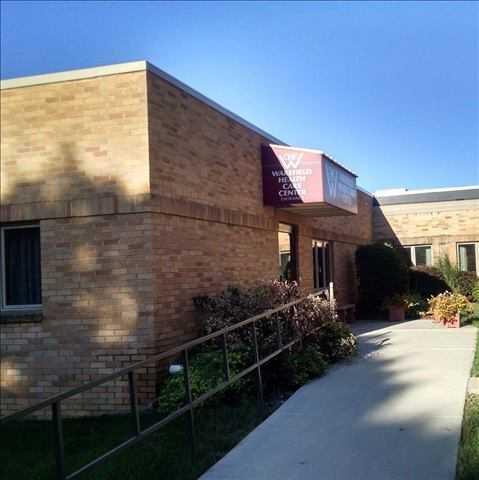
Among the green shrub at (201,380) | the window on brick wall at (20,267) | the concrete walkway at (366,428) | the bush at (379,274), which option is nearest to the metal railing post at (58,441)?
the concrete walkway at (366,428)

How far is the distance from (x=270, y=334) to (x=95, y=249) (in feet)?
8.59

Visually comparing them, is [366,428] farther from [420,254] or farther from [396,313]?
[420,254]

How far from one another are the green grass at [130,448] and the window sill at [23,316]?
4.48 feet

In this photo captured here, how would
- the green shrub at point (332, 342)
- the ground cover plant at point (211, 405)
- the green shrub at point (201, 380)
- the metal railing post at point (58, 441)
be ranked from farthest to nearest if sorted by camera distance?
1. the green shrub at point (332, 342)
2. the green shrub at point (201, 380)
3. the ground cover plant at point (211, 405)
4. the metal railing post at point (58, 441)

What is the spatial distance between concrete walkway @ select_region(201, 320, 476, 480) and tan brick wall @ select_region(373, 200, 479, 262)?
13801mm

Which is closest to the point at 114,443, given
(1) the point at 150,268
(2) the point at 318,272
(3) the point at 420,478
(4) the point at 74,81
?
(1) the point at 150,268

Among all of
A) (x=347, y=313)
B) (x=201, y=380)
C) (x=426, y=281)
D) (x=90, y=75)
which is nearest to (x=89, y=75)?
(x=90, y=75)

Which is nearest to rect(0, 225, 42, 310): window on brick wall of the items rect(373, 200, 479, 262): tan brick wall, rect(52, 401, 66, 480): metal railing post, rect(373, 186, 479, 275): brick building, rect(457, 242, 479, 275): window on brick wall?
rect(52, 401, 66, 480): metal railing post

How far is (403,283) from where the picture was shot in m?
19.0

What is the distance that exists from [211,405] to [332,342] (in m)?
2.80

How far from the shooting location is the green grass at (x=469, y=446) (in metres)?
5.02

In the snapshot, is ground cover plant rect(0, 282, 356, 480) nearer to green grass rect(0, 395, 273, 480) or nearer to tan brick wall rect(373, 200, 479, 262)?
green grass rect(0, 395, 273, 480)

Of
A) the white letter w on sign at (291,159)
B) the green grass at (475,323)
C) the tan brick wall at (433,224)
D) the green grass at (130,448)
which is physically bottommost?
the green grass at (130,448)

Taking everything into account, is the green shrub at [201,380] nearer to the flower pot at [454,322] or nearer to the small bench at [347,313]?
the flower pot at [454,322]
